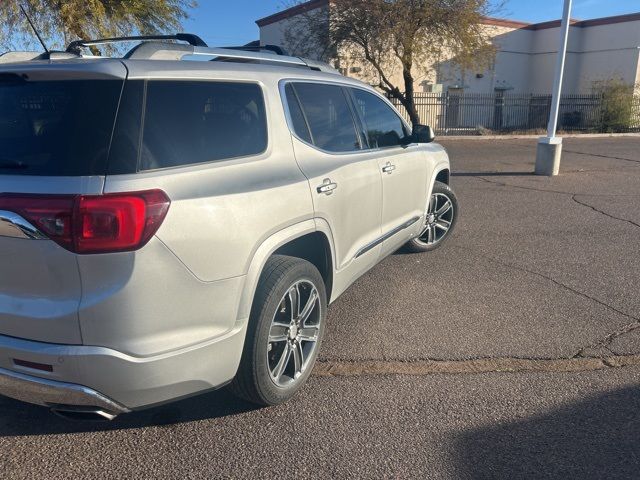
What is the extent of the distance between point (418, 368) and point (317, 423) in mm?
925

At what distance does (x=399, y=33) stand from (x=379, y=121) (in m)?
17.1

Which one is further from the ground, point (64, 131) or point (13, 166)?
point (64, 131)

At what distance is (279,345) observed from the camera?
3.24m

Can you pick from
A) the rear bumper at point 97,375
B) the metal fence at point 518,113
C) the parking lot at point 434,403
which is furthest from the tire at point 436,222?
the metal fence at point 518,113

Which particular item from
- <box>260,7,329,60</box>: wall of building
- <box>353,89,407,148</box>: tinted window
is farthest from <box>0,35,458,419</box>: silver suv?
<box>260,7,329,60</box>: wall of building

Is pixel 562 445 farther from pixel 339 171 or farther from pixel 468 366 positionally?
pixel 339 171

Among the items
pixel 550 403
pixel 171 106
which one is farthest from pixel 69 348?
pixel 550 403

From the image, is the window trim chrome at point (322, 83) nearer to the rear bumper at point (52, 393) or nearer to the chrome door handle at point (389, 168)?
the chrome door handle at point (389, 168)

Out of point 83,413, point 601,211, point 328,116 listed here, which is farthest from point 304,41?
point 83,413

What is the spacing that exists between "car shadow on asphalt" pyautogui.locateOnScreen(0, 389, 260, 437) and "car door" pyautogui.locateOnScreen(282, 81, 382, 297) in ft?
3.48

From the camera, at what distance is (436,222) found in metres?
6.20

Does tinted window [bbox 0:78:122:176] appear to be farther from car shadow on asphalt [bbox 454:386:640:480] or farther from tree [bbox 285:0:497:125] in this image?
tree [bbox 285:0:497:125]

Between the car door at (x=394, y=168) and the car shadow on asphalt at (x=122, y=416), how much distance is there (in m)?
1.91

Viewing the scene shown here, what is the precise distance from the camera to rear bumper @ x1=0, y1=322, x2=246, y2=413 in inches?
92.4
